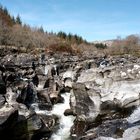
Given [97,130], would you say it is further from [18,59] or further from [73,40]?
[73,40]

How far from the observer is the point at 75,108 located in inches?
1143

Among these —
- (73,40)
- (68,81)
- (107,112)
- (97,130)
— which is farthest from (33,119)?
(73,40)

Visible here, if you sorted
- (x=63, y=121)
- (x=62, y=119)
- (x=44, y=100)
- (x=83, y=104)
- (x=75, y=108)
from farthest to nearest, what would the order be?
(x=44, y=100) < (x=75, y=108) < (x=62, y=119) < (x=63, y=121) < (x=83, y=104)

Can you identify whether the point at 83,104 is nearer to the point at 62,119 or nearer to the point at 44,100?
the point at 62,119

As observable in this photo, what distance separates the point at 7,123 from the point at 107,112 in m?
9.07

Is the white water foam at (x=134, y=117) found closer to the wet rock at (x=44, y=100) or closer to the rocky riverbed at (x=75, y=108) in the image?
the rocky riverbed at (x=75, y=108)

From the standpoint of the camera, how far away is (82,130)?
1005 inches

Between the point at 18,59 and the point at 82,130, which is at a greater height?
the point at 18,59

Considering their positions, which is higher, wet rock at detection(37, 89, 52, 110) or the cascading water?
wet rock at detection(37, 89, 52, 110)

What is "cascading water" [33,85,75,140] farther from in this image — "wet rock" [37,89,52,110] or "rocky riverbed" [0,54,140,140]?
"wet rock" [37,89,52,110]

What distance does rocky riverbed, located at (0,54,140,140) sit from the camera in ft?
70.0

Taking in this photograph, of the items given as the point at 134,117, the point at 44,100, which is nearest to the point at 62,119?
the point at 44,100

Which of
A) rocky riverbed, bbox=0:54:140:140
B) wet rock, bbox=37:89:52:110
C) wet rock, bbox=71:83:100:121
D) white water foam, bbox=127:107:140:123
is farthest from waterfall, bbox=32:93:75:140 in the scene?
white water foam, bbox=127:107:140:123

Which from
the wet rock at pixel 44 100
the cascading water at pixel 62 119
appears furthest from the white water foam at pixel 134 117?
the wet rock at pixel 44 100
